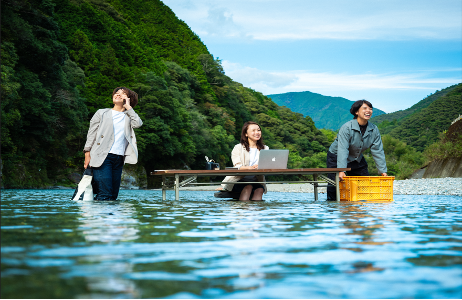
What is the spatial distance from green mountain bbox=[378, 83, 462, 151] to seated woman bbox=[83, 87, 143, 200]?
259 ft

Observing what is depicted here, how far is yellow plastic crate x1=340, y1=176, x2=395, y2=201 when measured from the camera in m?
9.24

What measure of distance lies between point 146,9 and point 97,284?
340 ft

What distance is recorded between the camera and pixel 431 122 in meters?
88.3

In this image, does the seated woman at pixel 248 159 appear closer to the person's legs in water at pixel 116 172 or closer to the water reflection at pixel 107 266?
the person's legs in water at pixel 116 172

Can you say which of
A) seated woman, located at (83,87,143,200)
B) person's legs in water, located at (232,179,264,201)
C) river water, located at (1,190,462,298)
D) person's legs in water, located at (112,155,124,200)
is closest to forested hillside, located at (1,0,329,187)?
seated woman, located at (83,87,143,200)

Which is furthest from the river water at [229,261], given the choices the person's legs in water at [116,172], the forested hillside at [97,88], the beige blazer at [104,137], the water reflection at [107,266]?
the forested hillside at [97,88]

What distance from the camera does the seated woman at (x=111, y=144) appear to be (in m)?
8.52

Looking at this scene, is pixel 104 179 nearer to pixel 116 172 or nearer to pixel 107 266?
pixel 116 172

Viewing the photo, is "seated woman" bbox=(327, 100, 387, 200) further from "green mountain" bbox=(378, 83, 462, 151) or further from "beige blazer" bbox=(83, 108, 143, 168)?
"green mountain" bbox=(378, 83, 462, 151)

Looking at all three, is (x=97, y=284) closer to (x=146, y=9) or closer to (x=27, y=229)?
(x=27, y=229)

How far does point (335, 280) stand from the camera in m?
2.27

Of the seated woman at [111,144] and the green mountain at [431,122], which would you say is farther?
the green mountain at [431,122]

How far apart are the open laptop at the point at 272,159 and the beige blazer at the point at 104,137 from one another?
2373 mm

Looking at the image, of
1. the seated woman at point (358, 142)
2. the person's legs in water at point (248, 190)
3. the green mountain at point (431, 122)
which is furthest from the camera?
the green mountain at point (431, 122)
